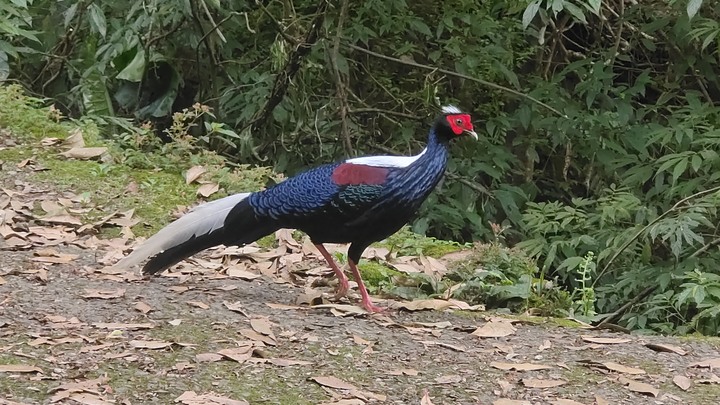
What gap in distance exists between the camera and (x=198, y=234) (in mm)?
4188

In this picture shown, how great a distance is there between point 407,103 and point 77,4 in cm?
269

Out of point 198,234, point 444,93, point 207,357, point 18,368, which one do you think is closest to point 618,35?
point 444,93

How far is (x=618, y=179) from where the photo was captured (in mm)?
7363

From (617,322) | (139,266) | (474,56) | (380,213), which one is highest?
(474,56)

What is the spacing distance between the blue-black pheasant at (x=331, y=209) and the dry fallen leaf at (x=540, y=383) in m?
0.93

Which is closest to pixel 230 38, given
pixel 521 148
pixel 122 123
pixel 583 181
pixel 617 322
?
pixel 122 123

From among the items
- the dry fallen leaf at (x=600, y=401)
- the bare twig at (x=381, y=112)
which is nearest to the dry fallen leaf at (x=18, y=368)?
the dry fallen leaf at (x=600, y=401)

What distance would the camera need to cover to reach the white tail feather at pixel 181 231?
13.6 feet

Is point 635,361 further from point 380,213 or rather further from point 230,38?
point 230,38

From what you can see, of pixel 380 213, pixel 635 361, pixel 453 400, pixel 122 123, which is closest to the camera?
pixel 453 400

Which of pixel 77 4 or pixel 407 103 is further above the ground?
pixel 77 4

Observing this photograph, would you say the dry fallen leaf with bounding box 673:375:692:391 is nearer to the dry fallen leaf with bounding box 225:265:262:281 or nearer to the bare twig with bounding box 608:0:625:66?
the dry fallen leaf with bounding box 225:265:262:281

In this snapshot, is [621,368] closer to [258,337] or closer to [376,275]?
[258,337]

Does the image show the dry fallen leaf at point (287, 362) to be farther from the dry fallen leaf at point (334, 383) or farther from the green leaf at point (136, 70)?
the green leaf at point (136, 70)
